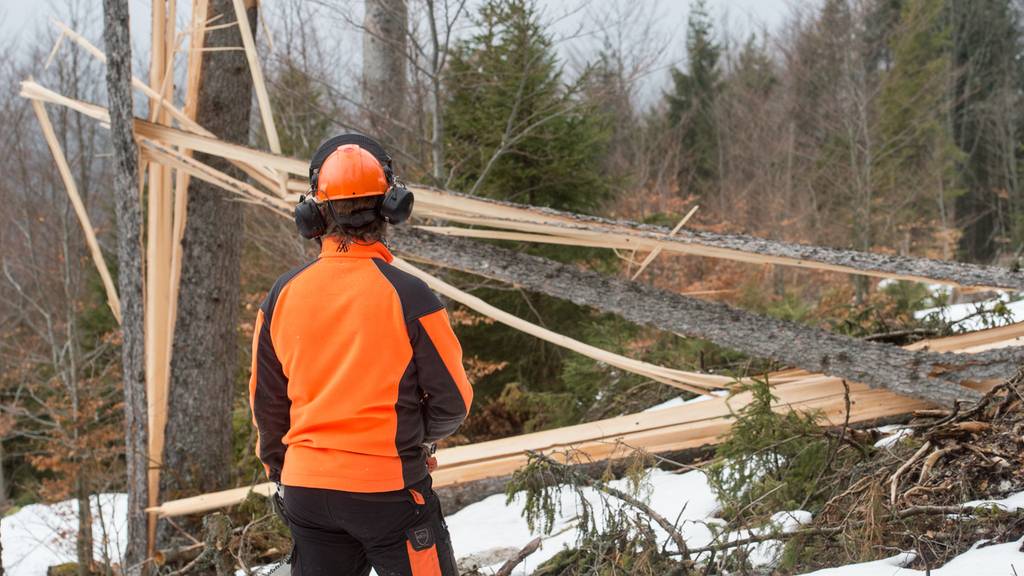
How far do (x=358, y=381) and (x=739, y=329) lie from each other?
2.85 meters

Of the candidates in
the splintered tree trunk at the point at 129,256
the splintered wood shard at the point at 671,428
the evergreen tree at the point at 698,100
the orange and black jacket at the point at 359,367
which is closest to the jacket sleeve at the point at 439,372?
the orange and black jacket at the point at 359,367

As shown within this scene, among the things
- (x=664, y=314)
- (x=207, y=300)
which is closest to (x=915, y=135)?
(x=664, y=314)

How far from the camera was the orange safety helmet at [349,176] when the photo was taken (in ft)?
7.60

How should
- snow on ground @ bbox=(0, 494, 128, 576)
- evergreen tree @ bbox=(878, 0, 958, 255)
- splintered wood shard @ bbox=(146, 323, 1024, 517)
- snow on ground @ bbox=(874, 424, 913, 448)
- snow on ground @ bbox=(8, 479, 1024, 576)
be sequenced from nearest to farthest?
snow on ground @ bbox=(8, 479, 1024, 576), snow on ground @ bbox=(874, 424, 913, 448), splintered wood shard @ bbox=(146, 323, 1024, 517), snow on ground @ bbox=(0, 494, 128, 576), evergreen tree @ bbox=(878, 0, 958, 255)

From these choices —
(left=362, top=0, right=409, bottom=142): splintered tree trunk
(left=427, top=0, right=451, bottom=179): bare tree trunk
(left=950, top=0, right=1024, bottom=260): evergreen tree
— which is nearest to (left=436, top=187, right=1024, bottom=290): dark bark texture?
(left=427, top=0, right=451, bottom=179): bare tree trunk

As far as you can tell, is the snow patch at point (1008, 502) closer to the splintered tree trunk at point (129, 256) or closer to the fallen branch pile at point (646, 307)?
the fallen branch pile at point (646, 307)

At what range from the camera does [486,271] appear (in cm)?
478

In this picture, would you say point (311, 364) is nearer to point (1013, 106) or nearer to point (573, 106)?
point (573, 106)

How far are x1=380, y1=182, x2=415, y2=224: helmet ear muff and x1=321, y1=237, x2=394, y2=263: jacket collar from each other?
0.10m

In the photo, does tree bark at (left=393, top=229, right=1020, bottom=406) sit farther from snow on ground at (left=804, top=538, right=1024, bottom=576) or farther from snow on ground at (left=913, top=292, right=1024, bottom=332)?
snow on ground at (left=804, top=538, right=1024, bottom=576)

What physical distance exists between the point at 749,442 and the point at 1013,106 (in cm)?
2887

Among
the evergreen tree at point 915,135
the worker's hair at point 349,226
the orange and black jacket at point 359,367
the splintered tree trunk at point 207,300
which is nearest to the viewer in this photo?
the orange and black jacket at point 359,367

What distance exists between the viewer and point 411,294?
7.48 ft

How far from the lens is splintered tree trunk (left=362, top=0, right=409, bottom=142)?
8453 millimetres
